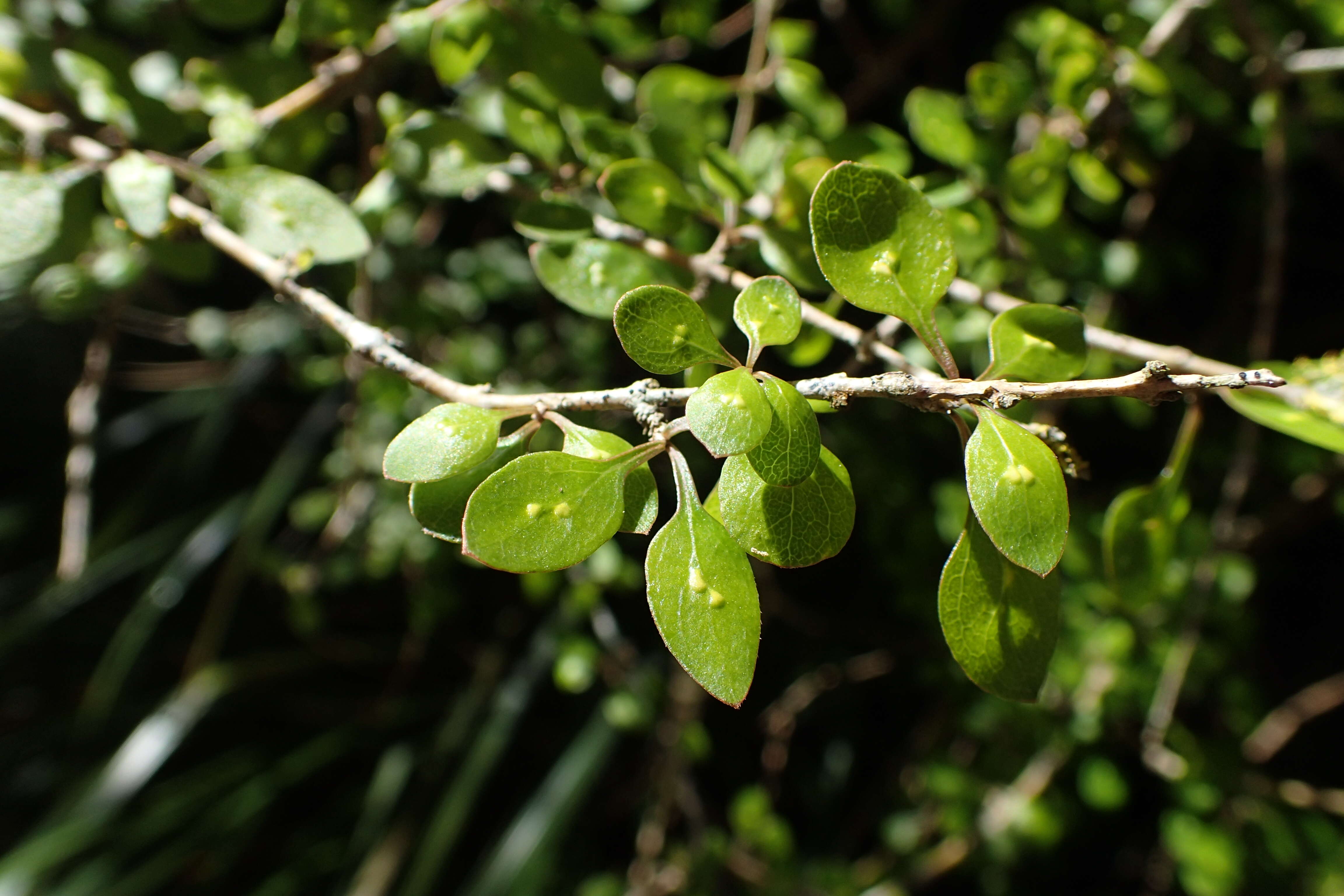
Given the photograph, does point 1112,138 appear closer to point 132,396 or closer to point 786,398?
point 786,398

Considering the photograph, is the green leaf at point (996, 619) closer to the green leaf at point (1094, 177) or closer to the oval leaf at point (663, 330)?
the oval leaf at point (663, 330)

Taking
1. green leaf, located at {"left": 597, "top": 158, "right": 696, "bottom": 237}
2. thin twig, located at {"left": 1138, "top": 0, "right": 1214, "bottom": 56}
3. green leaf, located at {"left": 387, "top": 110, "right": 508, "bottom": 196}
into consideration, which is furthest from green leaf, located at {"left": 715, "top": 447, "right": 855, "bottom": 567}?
thin twig, located at {"left": 1138, "top": 0, "right": 1214, "bottom": 56}

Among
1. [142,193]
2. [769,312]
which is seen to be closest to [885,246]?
[769,312]

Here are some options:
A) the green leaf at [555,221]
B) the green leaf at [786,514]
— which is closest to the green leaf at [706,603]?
the green leaf at [786,514]

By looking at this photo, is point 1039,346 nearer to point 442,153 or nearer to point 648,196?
point 648,196

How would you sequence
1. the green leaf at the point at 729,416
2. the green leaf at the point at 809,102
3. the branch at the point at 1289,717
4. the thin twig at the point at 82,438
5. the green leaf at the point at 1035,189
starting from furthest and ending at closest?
the branch at the point at 1289,717 → the thin twig at the point at 82,438 → the green leaf at the point at 809,102 → the green leaf at the point at 1035,189 → the green leaf at the point at 729,416

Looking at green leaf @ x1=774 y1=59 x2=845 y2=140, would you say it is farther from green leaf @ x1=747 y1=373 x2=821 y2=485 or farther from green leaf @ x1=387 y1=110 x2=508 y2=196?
green leaf @ x1=747 y1=373 x2=821 y2=485

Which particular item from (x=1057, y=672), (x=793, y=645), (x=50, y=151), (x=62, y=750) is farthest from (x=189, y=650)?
(x=1057, y=672)
